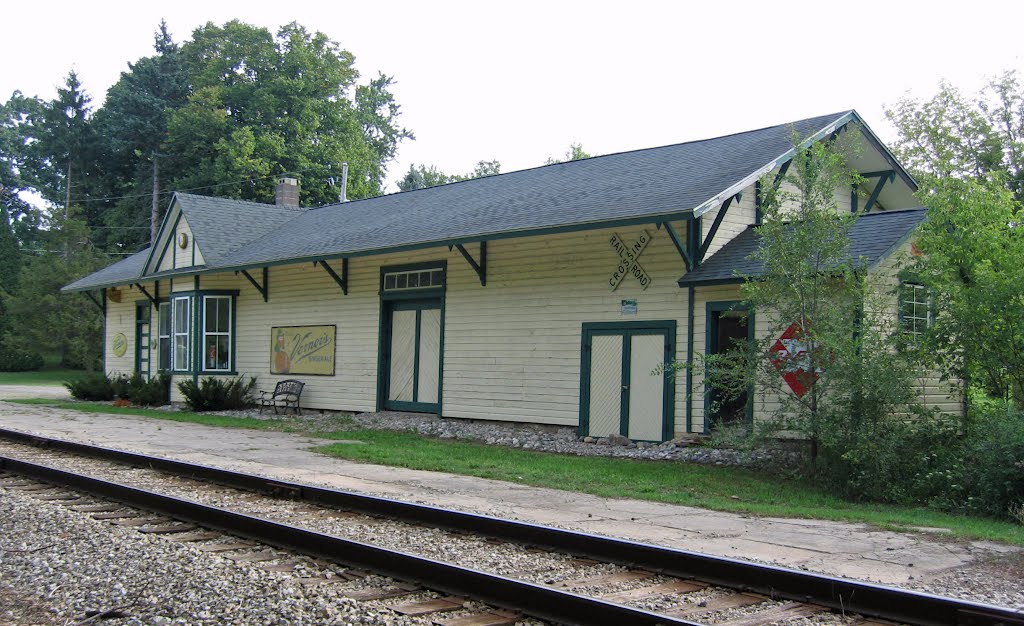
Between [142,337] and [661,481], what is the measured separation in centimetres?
2128

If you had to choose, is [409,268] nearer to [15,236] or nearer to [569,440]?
[569,440]

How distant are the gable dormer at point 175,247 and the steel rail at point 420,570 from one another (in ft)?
52.9

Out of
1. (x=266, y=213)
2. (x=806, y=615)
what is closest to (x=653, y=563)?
(x=806, y=615)

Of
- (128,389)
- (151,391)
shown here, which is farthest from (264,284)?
(128,389)

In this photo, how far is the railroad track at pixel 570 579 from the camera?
15.2 ft

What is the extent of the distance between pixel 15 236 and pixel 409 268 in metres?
52.2

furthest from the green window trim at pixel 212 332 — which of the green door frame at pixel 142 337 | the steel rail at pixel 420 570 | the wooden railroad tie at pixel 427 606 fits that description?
the wooden railroad tie at pixel 427 606

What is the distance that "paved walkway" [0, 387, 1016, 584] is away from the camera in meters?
6.33

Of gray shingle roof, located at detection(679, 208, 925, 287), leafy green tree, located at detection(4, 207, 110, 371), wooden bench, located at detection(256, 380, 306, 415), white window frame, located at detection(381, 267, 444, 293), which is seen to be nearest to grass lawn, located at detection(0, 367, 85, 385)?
leafy green tree, located at detection(4, 207, 110, 371)

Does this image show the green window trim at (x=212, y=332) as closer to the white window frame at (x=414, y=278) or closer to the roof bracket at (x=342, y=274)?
the roof bracket at (x=342, y=274)

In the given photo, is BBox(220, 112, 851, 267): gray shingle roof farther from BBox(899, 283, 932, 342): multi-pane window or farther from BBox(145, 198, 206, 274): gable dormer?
BBox(899, 283, 932, 342): multi-pane window

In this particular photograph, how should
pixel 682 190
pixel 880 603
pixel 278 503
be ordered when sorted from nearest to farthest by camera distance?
pixel 880 603 < pixel 278 503 < pixel 682 190

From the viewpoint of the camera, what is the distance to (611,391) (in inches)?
574

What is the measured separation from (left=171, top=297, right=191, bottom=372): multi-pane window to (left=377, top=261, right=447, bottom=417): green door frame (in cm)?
733
